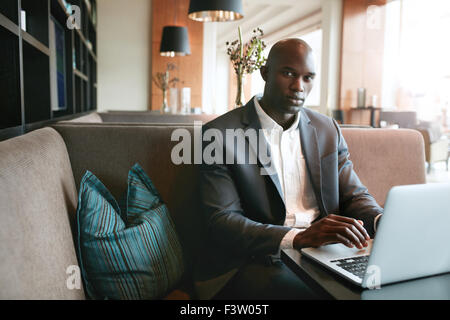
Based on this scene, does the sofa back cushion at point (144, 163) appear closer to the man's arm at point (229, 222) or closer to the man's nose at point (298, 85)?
the man's arm at point (229, 222)

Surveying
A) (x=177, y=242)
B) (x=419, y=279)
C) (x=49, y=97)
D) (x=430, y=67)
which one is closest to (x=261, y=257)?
(x=177, y=242)

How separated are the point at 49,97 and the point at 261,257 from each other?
150 cm

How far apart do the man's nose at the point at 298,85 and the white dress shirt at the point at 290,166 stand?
0.14 m

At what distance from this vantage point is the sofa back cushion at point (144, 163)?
151cm

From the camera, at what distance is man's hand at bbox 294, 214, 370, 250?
3.11 feet

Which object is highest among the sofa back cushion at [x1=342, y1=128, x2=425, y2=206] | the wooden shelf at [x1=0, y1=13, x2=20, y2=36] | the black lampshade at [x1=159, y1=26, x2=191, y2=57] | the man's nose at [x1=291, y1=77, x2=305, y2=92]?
the black lampshade at [x1=159, y1=26, x2=191, y2=57]

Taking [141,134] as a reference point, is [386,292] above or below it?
below

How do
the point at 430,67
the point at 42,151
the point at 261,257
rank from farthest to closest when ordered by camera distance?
the point at 430,67, the point at 261,257, the point at 42,151

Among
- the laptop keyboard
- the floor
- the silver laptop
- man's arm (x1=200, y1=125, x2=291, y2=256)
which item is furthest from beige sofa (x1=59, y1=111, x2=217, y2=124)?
the floor

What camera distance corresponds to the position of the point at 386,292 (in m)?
0.75

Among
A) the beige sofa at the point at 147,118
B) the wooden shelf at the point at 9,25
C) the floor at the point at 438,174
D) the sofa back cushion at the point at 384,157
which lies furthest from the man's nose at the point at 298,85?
the floor at the point at 438,174

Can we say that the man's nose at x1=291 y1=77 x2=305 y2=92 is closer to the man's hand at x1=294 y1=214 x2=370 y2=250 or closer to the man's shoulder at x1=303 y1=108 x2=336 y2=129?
the man's shoulder at x1=303 y1=108 x2=336 y2=129

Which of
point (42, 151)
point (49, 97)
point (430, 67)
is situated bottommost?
point (42, 151)
